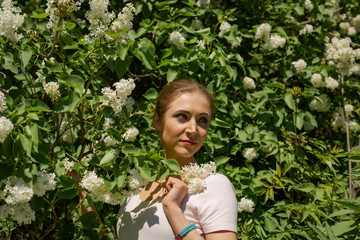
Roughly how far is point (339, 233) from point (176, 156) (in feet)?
2.84

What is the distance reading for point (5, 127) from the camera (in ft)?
4.86

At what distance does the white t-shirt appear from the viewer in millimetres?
1776

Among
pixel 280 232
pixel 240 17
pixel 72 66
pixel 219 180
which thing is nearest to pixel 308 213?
pixel 280 232

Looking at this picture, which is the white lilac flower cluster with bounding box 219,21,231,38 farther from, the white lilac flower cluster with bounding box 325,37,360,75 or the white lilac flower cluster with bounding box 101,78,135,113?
the white lilac flower cluster with bounding box 101,78,135,113

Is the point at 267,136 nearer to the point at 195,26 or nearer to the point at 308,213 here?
the point at 308,213

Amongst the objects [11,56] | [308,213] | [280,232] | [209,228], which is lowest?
[280,232]

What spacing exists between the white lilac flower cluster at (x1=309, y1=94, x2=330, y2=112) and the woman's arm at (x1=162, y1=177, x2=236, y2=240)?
6.46 ft

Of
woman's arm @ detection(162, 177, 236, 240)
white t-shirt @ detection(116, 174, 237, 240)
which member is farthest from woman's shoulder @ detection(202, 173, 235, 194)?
woman's arm @ detection(162, 177, 236, 240)

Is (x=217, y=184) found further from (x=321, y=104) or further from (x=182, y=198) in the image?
(x=321, y=104)

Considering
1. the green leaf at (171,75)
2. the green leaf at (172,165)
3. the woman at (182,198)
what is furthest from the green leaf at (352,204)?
the green leaf at (171,75)

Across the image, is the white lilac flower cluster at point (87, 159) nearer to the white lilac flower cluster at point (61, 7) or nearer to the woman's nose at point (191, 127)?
the woman's nose at point (191, 127)

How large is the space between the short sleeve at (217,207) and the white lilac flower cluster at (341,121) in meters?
2.02

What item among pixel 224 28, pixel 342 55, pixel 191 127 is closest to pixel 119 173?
pixel 191 127

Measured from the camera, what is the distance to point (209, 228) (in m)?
1.77
